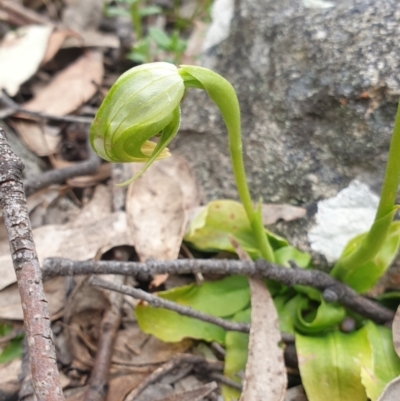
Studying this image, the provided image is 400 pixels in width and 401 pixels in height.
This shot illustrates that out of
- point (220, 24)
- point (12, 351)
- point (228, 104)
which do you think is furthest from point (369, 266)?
point (220, 24)

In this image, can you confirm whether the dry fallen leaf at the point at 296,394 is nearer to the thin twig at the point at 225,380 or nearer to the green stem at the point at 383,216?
the thin twig at the point at 225,380

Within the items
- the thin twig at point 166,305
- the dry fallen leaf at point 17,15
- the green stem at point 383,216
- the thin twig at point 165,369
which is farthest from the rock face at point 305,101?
the dry fallen leaf at point 17,15

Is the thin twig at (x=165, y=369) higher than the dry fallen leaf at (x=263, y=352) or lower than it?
lower

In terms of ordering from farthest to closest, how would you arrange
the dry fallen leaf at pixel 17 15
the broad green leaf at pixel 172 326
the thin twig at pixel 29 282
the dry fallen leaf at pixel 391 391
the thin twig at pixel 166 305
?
1. the dry fallen leaf at pixel 17 15
2. the broad green leaf at pixel 172 326
3. the thin twig at pixel 166 305
4. the dry fallen leaf at pixel 391 391
5. the thin twig at pixel 29 282

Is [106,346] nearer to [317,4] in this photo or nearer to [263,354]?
[263,354]

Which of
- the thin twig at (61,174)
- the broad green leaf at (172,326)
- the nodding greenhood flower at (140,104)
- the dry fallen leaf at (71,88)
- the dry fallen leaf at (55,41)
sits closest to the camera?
the nodding greenhood flower at (140,104)

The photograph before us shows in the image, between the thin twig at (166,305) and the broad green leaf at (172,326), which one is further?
the broad green leaf at (172,326)
